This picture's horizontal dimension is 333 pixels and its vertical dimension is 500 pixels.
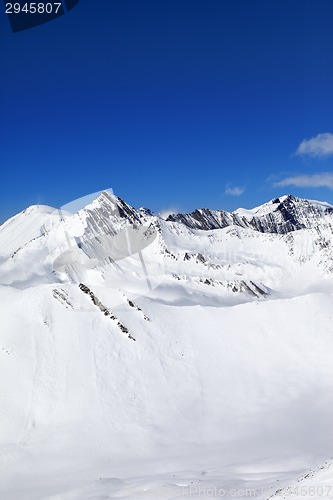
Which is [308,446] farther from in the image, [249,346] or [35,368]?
[35,368]

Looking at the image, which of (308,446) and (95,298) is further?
(95,298)

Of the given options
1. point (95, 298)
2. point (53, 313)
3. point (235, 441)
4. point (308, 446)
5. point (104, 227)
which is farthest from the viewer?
point (104, 227)

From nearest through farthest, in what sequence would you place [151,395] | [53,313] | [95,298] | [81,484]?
[81,484], [151,395], [53,313], [95,298]

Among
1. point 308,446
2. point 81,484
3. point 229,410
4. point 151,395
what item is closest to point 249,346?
point 229,410

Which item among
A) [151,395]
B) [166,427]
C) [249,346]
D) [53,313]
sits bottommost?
[166,427]

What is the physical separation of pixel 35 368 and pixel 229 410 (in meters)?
23.2

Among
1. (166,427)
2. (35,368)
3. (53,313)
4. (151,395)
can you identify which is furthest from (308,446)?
(53,313)

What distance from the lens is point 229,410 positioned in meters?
48.6

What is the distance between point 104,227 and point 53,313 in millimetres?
125051

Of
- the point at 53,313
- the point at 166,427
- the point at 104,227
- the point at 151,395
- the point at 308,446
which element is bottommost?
the point at 308,446

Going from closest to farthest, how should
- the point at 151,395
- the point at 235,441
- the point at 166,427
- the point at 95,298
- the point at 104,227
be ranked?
the point at 235,441
the point at 166,427
the point at 151,395
the point at 95,298
the point at 104,227

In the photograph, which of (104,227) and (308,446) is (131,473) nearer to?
(308,446)

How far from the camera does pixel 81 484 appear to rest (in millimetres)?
35031

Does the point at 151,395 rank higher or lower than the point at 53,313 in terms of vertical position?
lower
